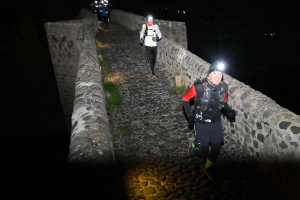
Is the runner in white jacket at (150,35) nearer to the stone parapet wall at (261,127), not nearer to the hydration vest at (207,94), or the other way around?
the stone parapet wall at (261,127)

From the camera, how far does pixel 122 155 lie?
213 inches

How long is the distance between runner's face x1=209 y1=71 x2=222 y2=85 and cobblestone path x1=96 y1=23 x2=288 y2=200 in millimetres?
1690

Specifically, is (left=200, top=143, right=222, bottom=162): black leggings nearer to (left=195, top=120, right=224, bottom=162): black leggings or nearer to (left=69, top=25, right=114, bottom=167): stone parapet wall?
(left=195, top=120, right=224, bottom=162): black leggings

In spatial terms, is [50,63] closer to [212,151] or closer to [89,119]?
[89,119]

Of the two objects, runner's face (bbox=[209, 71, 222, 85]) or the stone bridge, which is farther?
runner's face (bbox=[209, 71, 222, 85])

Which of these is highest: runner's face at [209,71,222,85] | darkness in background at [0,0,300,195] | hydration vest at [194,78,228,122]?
runner's face at [209,71,222,85]

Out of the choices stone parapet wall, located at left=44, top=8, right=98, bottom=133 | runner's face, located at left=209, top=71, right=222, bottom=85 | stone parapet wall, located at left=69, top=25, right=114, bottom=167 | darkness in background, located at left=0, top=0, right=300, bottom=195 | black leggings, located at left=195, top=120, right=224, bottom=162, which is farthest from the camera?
darkness in background, located at left=0, top=0, right=300, bottom=195

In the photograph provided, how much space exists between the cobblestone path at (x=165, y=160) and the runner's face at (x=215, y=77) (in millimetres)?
1690

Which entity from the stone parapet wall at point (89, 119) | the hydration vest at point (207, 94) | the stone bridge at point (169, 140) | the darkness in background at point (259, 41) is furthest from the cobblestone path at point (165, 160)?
the darkness in background at point (259, 41)

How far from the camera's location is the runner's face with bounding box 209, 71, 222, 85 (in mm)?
4258

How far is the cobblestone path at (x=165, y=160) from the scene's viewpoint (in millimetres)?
4395

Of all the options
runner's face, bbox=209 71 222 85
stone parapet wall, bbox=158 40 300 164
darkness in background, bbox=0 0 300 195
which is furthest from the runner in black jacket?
darkness in background, bbox=0 0 300 195

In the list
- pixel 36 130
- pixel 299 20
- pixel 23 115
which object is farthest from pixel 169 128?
pixel 299 20

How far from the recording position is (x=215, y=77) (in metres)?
4.27
